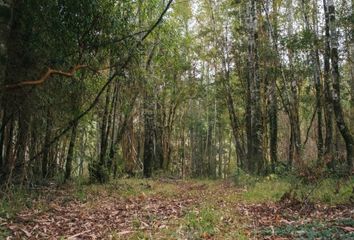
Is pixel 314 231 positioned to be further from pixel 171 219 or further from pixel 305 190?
pixel 305 190

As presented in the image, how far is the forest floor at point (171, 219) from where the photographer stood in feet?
15.7

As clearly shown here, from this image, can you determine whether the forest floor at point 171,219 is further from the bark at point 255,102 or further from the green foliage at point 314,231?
the bark at point 255,102

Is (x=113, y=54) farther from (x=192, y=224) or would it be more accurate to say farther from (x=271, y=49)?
(x=271, y=49)

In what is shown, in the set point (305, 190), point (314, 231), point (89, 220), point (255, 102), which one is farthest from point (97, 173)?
point (314, 231)

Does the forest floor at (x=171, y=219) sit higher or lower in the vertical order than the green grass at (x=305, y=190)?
lower

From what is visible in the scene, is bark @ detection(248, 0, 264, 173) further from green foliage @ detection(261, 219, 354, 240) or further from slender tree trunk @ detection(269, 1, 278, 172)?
green foliage @ detection(261, 219, 354, 240)

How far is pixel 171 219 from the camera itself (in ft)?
19.4

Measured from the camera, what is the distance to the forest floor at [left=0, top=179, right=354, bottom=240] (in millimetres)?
4785

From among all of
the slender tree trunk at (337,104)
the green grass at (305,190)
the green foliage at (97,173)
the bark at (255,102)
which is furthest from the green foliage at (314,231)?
the bark at (255,102)

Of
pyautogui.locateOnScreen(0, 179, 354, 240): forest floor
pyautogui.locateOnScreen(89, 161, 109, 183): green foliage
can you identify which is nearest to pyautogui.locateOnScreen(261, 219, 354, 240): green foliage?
pyautogui.locateOnScreen(0, 179, 354, 240): forest floor

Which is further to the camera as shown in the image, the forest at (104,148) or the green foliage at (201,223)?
the forest at (104,148)

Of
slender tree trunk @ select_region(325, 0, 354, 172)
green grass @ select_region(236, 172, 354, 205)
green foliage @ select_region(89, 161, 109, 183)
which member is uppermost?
slender tree trunk @ select_region(325, 0, 354, 172)

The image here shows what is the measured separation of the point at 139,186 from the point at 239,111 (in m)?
15.0

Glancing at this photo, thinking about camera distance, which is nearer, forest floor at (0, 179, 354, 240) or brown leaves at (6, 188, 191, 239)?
forest floor at (0, 179, 354, 240)
